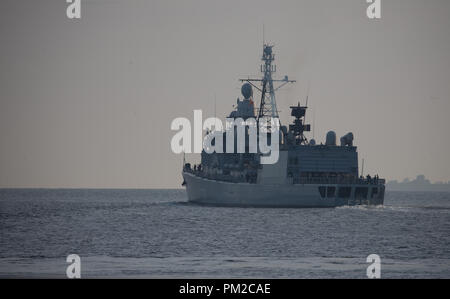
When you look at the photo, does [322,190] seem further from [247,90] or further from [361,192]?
[247,90]

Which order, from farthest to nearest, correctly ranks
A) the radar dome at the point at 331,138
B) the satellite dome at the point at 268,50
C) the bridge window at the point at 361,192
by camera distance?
1. the satellite dome at the point at 268,50
2. the radar dome at the point at 331,138
3. the bridge window at the point at 361,192

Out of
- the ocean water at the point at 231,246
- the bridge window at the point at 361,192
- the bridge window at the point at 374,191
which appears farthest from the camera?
the bridge window at the point at 374,191

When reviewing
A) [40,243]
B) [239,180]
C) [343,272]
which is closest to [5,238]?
[40,243]

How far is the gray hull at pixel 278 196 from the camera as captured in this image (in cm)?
9369

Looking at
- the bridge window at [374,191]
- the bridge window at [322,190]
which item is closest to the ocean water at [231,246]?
the bridge window at [322,190]

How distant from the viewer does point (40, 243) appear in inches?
2132

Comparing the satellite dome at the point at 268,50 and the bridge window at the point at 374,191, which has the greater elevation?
the satellite dome at the point at 268,50

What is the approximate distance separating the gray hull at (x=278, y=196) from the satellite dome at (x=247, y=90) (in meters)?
18.0

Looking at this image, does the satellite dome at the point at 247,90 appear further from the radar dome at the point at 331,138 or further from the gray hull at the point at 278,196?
the radar dome at the point at 331,138
